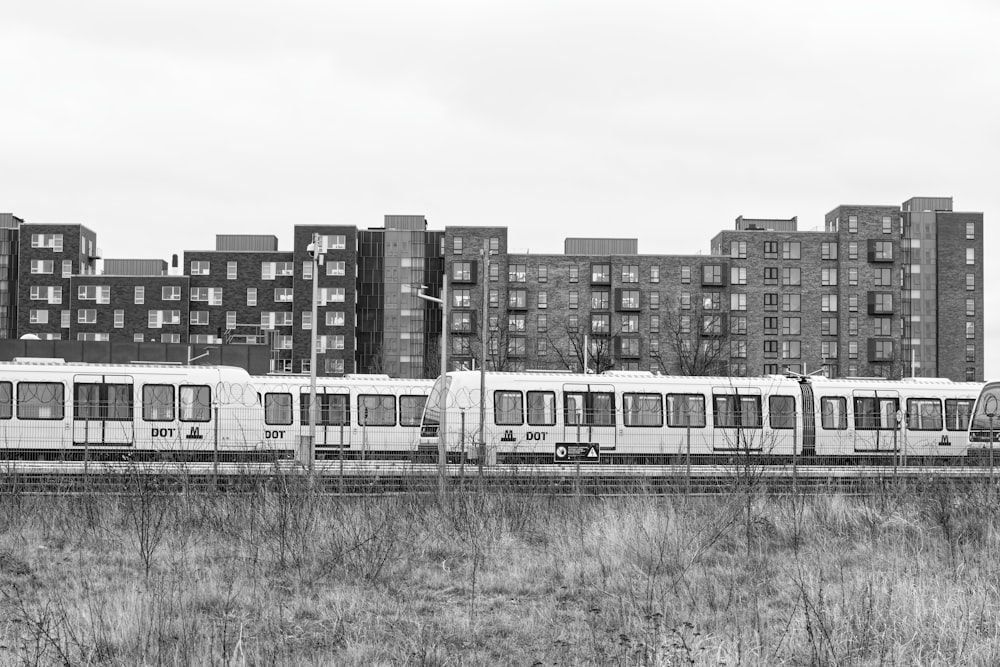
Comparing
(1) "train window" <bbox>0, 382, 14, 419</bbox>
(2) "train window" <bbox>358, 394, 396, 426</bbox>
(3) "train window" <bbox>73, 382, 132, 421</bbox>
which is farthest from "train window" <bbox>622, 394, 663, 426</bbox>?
(1) "train window" <bbox>0, 382, 14, 419</bbox>

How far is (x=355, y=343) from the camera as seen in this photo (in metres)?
117

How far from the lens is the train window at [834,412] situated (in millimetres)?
33094

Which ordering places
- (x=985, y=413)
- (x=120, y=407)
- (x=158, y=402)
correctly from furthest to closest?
(x=985, y=413) → (x=158, y=402) → (x=120, y=407)

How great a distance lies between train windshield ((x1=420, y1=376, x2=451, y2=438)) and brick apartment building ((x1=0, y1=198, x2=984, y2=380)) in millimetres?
80490

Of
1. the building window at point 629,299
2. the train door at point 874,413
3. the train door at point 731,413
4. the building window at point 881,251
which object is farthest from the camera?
the building window at point 881,251

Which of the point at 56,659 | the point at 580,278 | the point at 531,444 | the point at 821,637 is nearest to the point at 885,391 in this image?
the point at 531,444

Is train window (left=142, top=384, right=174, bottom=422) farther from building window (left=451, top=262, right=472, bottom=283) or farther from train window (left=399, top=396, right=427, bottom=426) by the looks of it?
building window (left=451, top=262, right=472, bottom=283)

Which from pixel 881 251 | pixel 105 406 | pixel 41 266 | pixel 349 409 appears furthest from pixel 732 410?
pixel 41 266

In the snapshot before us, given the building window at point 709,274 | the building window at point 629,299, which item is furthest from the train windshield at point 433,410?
the building window at point 709,274

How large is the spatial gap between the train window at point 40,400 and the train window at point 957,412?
27048mm

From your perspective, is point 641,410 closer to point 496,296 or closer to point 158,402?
point 158,402

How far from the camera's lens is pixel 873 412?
33375 mm

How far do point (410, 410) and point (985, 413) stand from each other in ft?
57.0

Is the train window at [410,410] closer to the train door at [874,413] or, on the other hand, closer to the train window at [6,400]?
the train window at [6,400]
